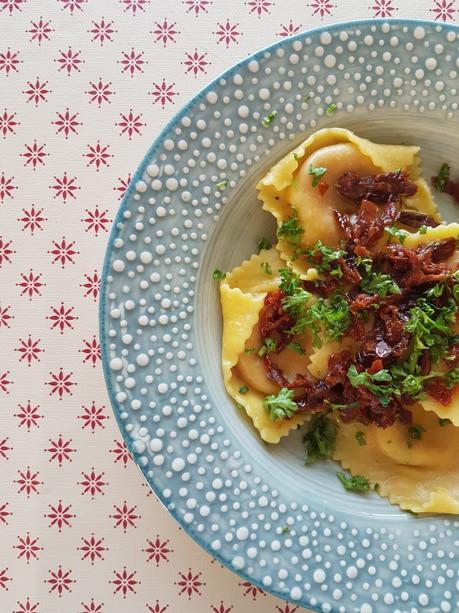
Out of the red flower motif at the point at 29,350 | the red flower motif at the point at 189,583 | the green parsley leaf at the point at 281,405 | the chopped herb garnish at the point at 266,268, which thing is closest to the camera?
the green parsley leaf at the point at 281,405

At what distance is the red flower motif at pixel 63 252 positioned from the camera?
4.67 m

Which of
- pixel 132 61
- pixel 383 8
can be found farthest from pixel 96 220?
pixel 383 8

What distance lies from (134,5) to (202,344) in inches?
91.5

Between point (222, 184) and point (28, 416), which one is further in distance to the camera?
point (28, 416)

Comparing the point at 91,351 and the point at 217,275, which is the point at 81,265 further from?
the point at 217,275

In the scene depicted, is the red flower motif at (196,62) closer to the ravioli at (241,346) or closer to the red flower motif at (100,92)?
the red flower motif at (100,92)

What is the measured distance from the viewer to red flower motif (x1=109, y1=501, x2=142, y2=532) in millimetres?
4578

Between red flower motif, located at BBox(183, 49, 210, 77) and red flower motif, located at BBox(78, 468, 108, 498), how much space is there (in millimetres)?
2696

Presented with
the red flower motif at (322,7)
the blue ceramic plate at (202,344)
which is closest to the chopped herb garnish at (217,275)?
the blue ceramic plate at (202,344)

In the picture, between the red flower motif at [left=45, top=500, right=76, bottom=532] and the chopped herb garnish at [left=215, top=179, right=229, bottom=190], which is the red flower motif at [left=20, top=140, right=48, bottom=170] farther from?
the red flower motif at [left=45, top=500, right=76, bottom=532]

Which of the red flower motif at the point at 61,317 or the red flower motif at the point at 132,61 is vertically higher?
the red flower motif at the point at 132,61

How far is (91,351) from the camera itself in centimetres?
463

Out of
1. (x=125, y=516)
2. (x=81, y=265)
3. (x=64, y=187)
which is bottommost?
(x=125, y=516)

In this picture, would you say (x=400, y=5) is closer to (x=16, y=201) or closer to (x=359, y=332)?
(x=359, y=332)
